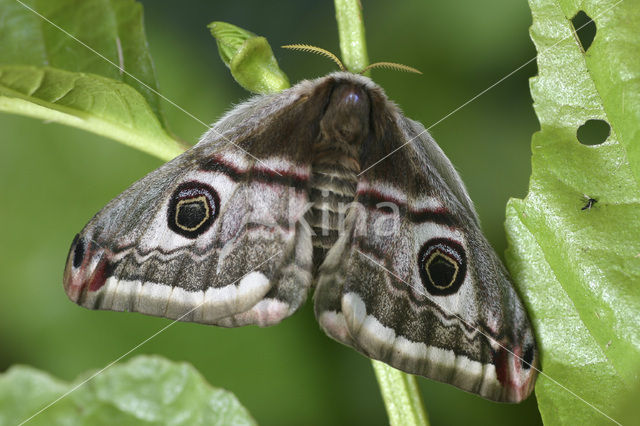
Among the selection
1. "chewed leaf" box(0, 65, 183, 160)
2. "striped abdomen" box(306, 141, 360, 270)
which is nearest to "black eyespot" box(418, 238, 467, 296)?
"striped abdomen" box(306, 141, 360, 270)

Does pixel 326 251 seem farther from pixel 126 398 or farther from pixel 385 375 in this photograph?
pixel 126 398

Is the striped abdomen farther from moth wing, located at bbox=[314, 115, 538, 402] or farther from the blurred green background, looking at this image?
the blurred green background

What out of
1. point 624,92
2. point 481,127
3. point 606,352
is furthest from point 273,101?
point 481,127

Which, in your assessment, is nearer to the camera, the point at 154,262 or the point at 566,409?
the point at 566,409

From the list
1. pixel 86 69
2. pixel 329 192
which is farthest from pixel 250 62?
pixel 86 69

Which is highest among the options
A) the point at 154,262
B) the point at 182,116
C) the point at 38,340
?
the point at 182,116

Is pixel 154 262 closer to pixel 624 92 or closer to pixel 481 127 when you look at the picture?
pixel 624 92

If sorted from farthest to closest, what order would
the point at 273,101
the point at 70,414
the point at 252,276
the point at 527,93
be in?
the point at 527,93, the point at 273,101, the point at 252,276, the point at 70,414
